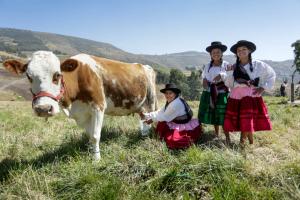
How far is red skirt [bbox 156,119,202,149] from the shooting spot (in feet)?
23.6

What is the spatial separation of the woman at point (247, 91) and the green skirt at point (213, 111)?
16.7 inches

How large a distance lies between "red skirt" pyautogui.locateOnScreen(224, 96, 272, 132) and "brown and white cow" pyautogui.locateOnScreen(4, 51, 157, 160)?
2368 mm

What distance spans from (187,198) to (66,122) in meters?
7.87

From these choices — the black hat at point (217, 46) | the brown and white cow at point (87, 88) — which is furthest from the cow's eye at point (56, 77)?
the black hat at point (217, 46)

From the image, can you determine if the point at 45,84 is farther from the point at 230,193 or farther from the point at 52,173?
the point at 230,193

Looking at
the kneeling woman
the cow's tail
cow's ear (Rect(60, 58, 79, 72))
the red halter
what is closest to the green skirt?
the kneeling woman

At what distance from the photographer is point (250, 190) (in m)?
4.67

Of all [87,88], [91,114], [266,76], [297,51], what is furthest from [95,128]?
[297,51]

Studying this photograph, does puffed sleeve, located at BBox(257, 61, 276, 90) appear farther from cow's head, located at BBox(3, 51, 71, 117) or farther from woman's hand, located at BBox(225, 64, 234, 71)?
cow's head, located at BBox(3, 51, 71, 117)

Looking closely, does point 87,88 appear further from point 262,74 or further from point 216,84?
point 262,74

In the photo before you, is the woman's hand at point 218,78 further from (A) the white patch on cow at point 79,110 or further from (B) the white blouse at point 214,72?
(A) the white patch on cow at point 79,110

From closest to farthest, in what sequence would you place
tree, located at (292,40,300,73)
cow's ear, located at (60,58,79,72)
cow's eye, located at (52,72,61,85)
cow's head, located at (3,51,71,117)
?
cow's head, located at (3,51,71,117) → cow's eye, located at (52,72,61,85) → cow's ear, located at (60,58,79,72) → tree, located at (292,40,300,73)

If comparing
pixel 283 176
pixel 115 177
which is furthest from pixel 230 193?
pixel 115 177

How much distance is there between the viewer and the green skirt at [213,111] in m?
7.86
